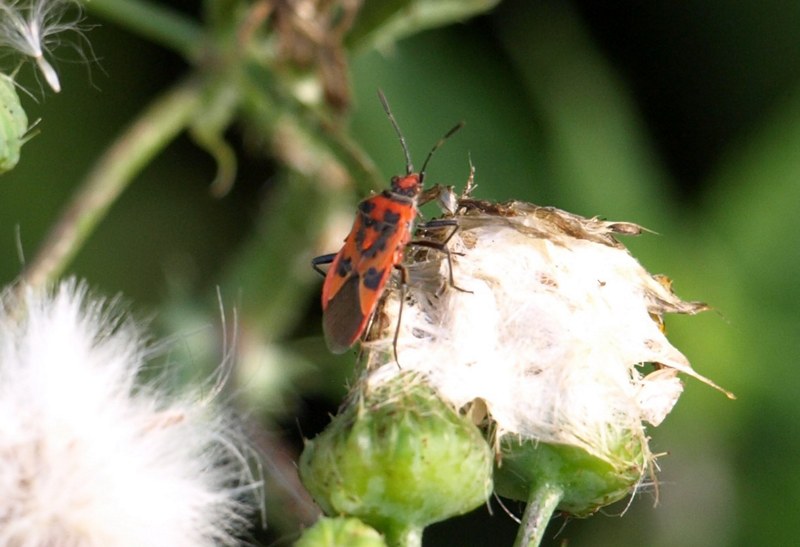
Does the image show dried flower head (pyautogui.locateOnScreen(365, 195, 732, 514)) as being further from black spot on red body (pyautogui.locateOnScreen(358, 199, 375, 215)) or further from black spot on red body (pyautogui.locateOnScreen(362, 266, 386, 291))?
black spot on red body (pyautogui.locateOnScreen(358, 199, 375, 215))

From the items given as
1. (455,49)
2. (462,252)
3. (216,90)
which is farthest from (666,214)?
(462,252)

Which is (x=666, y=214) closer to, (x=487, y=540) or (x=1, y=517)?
(x=487, y=540)

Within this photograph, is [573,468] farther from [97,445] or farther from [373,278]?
[97,445]

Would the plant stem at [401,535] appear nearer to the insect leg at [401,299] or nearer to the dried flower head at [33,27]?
the insect leg at [401,299]

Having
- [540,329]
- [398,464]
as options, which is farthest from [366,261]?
[398,464]

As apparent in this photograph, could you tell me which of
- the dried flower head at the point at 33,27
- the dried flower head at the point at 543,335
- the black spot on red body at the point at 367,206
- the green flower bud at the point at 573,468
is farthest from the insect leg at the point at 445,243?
the dried flower head at the point at 33,27

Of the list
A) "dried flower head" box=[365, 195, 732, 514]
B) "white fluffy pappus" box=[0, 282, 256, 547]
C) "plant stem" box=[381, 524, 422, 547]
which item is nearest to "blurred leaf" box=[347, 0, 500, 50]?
"dried flower head" box=[365, 195, 732, 514]
